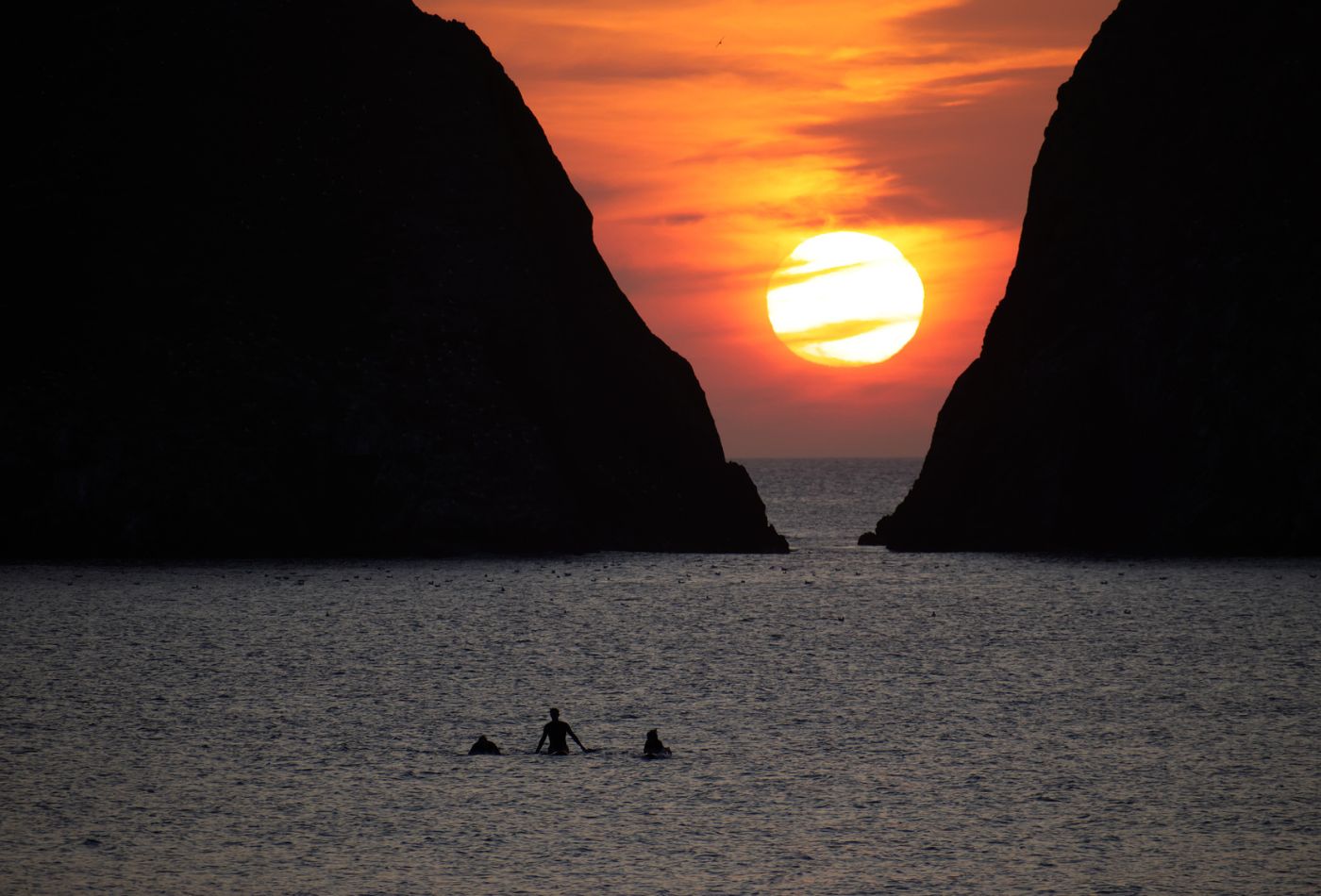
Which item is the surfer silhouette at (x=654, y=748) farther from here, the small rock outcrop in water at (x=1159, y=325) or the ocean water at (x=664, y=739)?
the small rock outcrop in water at (x=1159, y=325)

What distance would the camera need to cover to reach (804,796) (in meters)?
27.4

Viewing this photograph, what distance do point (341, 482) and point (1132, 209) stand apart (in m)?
50.9

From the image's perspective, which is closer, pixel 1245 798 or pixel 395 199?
pixel 1245 798

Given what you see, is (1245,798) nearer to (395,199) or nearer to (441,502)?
(441,502)

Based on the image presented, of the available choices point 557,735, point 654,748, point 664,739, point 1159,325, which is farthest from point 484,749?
point 1159,325

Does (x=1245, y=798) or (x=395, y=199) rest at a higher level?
(x=395, y=199)

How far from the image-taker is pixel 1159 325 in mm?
89750

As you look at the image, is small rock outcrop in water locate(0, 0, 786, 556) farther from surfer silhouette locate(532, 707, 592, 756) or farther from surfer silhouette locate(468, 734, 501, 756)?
surfer silhouette locate(532, 707, 592, 756)

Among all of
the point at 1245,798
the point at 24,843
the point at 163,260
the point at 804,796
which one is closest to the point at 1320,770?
the point at 1245,798

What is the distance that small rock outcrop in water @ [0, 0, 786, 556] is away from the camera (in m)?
84.8

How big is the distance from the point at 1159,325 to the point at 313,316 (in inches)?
2002

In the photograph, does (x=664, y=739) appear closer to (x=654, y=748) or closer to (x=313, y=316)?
→ (x=654, y=748)

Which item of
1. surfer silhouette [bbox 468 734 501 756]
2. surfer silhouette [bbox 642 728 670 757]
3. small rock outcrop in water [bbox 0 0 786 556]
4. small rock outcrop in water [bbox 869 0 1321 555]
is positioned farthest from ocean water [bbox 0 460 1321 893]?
small rock outcrop in water [bbox 869 0 1321 555]

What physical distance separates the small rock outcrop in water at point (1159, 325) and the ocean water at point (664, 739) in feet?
68.5
